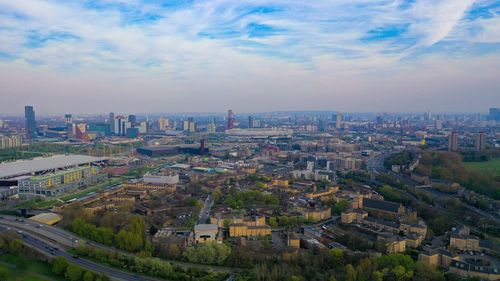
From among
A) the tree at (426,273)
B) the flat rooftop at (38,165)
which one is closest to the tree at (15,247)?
the tree at (426,273)

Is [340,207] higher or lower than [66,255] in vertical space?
higher

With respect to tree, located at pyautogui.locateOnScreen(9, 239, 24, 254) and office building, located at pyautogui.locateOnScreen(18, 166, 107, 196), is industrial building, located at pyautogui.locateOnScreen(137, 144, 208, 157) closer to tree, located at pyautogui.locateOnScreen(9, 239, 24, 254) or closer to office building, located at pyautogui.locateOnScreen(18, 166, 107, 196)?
office building, located at pyautogui.locateOnScreen(18, 166, 107, 196)

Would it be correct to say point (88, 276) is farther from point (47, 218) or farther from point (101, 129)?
point (101, 129)

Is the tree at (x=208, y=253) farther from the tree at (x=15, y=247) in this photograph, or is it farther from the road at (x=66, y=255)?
the tree at (x=15, y=247)

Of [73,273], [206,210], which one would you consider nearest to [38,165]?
[206,210]

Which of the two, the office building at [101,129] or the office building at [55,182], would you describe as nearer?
the office building at [55,182]

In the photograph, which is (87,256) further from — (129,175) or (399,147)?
(399,147)

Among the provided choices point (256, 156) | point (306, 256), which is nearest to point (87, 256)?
point (306, 256)
